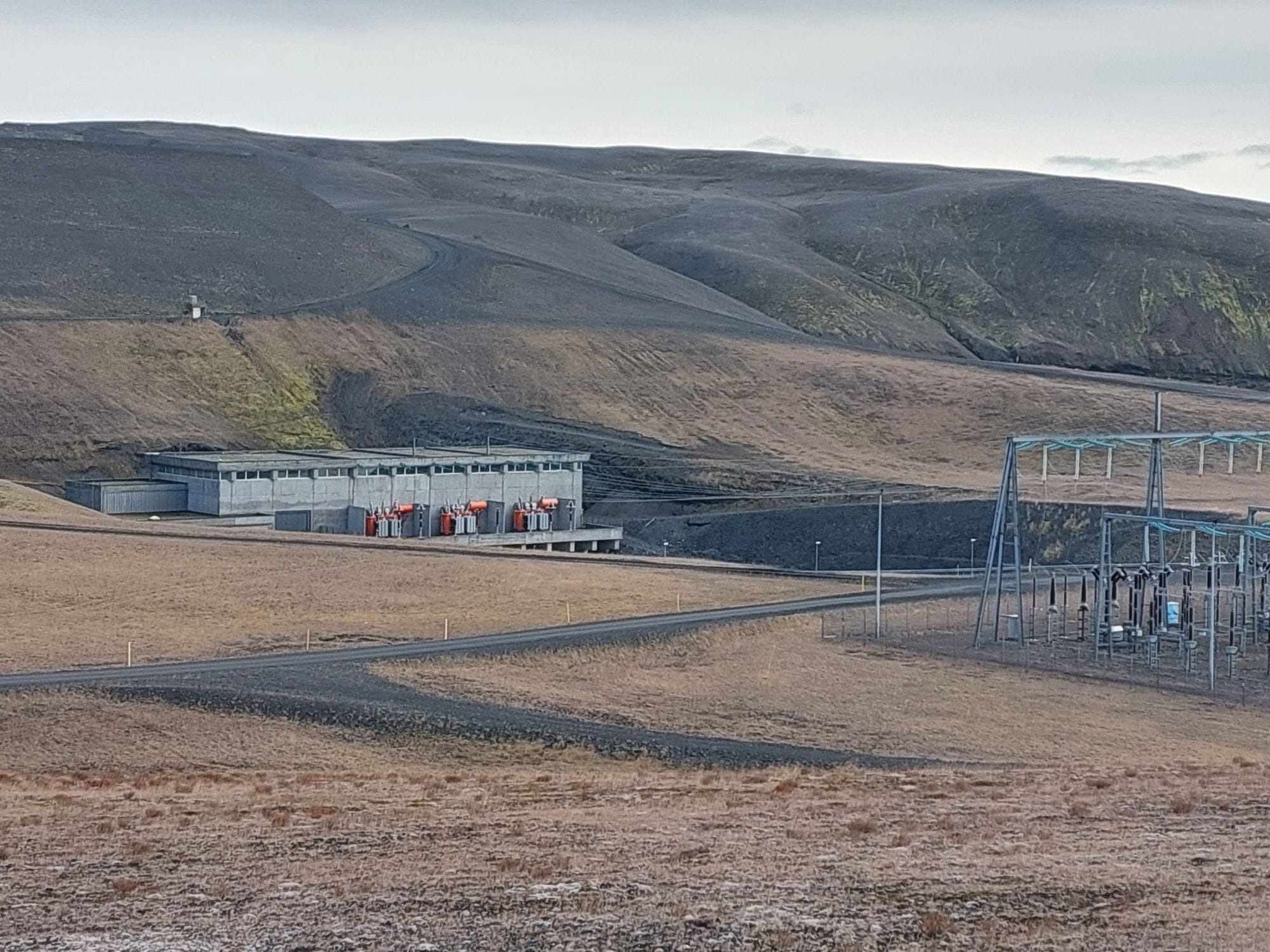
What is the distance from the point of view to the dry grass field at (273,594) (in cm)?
4334

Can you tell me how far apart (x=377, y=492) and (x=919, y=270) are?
99.7 meters

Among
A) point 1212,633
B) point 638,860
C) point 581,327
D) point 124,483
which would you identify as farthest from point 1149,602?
point 581,327

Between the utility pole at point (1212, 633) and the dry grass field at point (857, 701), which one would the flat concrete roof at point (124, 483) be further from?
the utility pole at point (1212, 633)

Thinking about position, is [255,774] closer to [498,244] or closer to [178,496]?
[178,496]

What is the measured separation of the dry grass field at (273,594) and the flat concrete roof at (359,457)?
1786cm

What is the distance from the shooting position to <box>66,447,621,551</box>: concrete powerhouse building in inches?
2904

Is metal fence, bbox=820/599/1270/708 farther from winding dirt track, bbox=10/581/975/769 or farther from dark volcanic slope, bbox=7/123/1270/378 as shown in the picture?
dark volcanic slope, bbox=7/123/1270/378

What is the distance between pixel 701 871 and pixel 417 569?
35.5 meters

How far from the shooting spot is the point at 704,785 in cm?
2706

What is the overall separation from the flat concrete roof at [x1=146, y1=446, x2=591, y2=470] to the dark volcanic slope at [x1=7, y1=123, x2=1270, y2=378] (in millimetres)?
29096

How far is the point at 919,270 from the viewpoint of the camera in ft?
551

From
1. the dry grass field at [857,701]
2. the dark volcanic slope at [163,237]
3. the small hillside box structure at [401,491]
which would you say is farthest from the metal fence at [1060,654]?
the dark volcanic slope at [163,237]

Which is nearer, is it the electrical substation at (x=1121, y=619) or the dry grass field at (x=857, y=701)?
the dry grass field at (x=857, y=701)

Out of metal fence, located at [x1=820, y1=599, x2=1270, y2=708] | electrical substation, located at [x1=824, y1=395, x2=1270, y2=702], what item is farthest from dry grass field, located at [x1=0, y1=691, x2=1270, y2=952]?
electrical substation, located at [x1=824, y1=395, x2=1270, y2=702]
